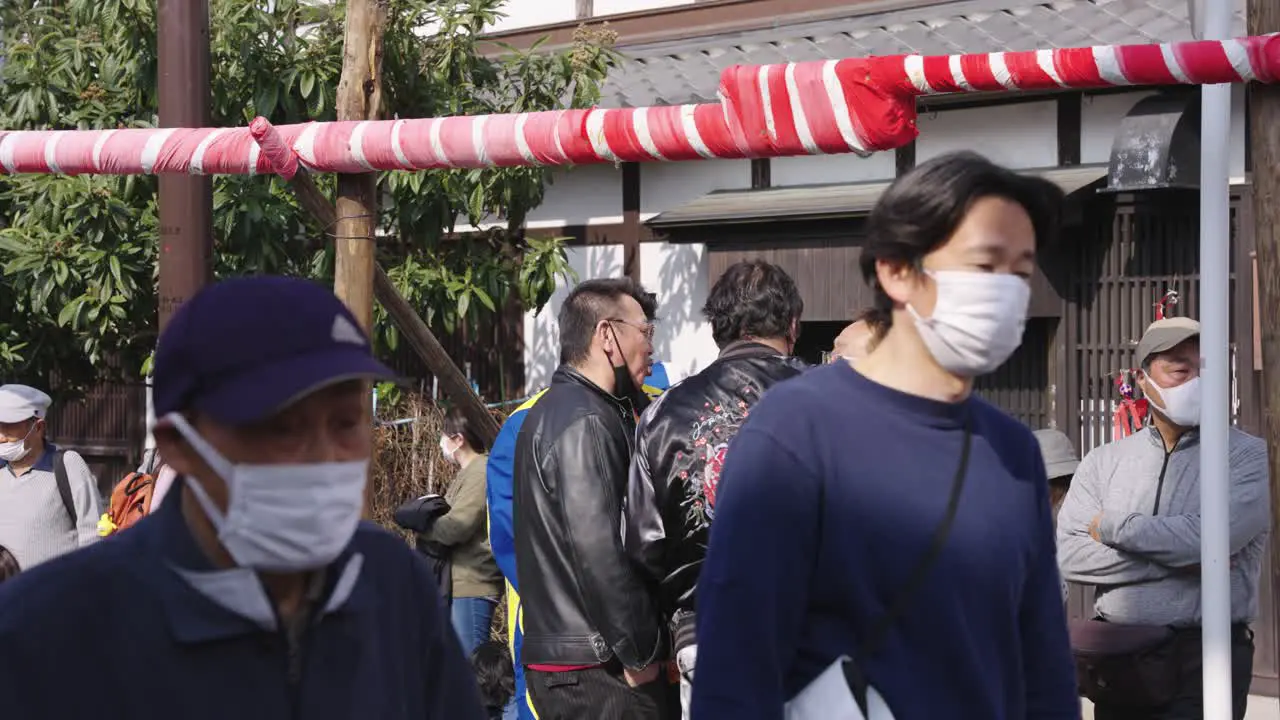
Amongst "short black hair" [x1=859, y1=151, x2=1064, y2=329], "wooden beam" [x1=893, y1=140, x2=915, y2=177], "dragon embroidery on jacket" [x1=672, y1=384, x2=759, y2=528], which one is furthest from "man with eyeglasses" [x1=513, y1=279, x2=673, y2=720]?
"wooden beam" [x1=893, y1=140, x2=915, y2=177]

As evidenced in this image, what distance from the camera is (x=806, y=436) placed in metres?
2.40

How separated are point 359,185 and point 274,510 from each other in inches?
170

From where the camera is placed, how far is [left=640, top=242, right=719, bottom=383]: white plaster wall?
10297mm

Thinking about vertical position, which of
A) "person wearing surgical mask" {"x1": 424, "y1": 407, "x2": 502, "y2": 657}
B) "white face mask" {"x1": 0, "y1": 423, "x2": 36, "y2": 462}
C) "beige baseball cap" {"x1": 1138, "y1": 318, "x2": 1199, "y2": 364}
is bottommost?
"person wearing surgical mask" {"x1": 424, "y1": 407, "x2": 502, "y2": 657}

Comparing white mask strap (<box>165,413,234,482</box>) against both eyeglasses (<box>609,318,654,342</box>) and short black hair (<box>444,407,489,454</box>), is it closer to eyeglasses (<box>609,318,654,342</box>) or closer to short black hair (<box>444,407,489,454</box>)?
eyeglasses (<box>609,318,654,342</box>)

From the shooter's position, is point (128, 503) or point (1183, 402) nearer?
point (1183, 402)

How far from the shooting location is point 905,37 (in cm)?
980

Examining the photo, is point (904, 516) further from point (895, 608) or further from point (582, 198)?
point (582, 198)

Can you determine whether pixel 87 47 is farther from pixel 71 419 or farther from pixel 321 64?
pixel 71 419

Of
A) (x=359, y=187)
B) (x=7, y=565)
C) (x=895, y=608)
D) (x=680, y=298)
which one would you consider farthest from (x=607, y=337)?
(x=680, y=298)

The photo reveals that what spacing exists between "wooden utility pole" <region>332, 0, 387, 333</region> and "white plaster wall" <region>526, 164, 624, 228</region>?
14.4 feet

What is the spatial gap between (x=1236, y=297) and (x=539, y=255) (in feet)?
13.5

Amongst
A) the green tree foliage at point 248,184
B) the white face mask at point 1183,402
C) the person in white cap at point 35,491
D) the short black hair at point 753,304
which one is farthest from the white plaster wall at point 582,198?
the short black hair at point 753,304

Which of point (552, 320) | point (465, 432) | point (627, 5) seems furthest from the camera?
point (627, 5)
